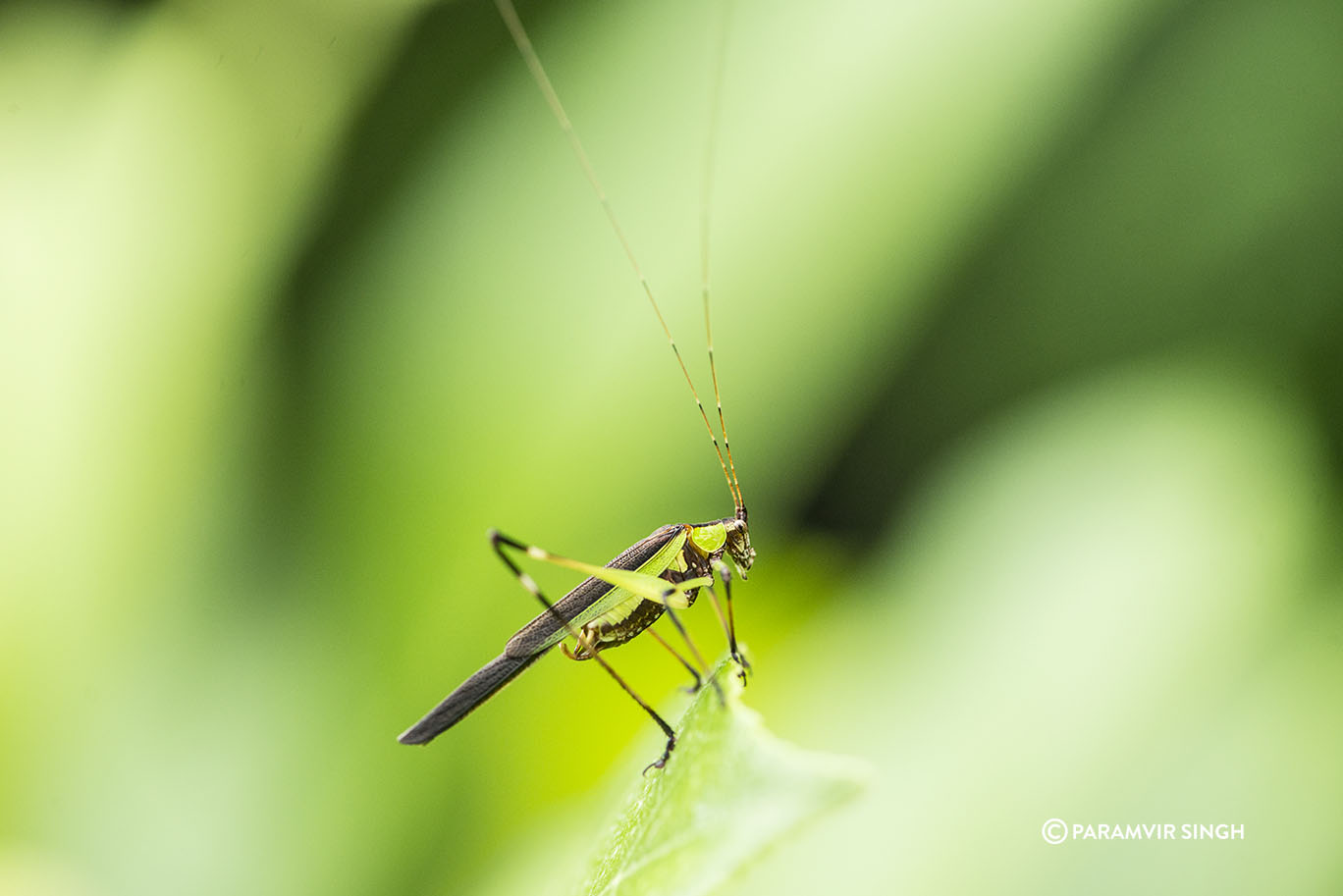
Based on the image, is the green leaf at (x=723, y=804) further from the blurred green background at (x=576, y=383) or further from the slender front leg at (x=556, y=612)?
the blurred green background at (x=576, y=383)

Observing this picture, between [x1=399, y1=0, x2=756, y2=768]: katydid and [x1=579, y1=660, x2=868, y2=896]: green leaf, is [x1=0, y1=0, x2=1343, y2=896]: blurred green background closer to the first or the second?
[x1=399, y1=0, x2=756, y2=768]: katydid

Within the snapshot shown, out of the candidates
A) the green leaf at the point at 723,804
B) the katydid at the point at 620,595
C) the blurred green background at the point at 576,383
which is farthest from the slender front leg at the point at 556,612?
the green leaf at the point at 723,804

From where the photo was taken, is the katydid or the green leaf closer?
the green leaf

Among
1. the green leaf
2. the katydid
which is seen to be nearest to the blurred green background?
the katydid

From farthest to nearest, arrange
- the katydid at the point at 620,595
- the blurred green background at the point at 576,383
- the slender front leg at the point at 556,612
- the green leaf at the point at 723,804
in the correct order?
the blurred green background at the point at 576,383 < the katydid at the point at 620,595 < the slender front leg at the point at 556,612 < the green leaf at the point at 723,804

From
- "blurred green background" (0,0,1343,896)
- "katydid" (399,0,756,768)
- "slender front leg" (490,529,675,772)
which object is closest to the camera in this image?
"slender front leg" (490,529,675,772)
